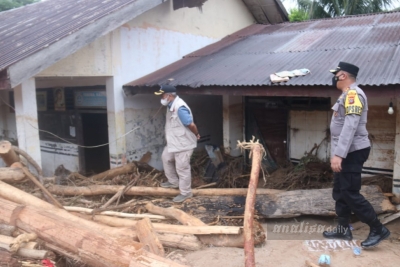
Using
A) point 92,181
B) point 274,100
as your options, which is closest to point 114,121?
point 92,181

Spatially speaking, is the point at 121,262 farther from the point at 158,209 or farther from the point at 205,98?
the point at 205,98

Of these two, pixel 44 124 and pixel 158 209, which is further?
pixel 44 124

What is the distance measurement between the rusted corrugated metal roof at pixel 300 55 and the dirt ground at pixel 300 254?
2.07 meters

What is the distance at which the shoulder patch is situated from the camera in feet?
12.1

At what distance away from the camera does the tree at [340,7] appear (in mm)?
17734

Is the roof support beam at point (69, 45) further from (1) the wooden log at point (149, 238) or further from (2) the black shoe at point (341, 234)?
(2) the black shoe at point (341, 234)

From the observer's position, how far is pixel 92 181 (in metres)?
6.23

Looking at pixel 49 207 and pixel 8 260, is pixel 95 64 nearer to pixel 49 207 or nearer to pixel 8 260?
pixel 49 207

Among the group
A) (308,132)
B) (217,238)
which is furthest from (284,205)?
(308,132)

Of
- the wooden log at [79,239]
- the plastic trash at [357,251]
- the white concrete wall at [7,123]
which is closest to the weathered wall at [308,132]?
the plastic trash at [357,251]

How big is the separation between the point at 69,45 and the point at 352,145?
13.8ft

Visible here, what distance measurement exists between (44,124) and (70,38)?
4.29m

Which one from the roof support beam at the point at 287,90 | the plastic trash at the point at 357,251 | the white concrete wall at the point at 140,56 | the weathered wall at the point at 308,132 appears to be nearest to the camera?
the plastic trash at the point at 357,251

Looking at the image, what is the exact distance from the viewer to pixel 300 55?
6621mm
